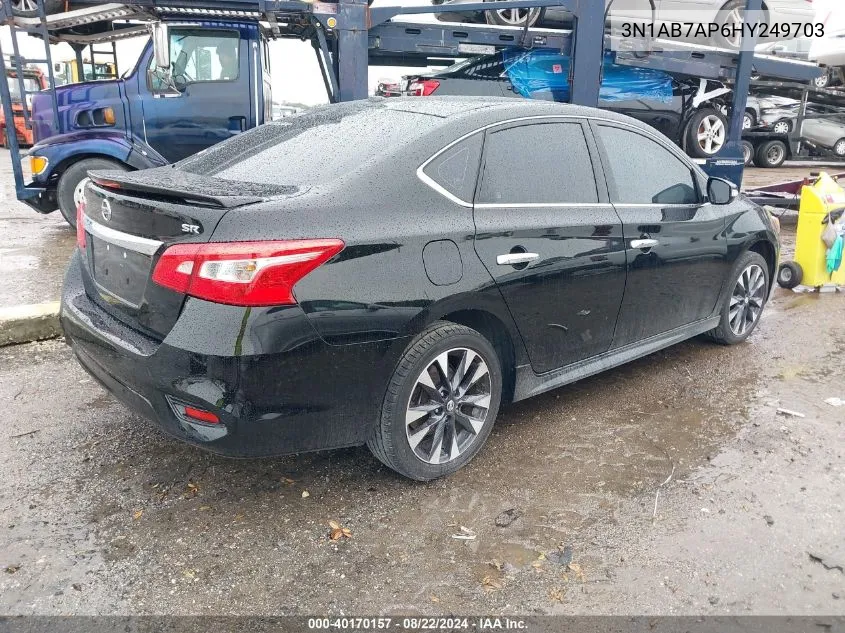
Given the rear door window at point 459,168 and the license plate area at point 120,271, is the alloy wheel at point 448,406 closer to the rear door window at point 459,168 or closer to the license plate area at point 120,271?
the rear door window at point 459,168

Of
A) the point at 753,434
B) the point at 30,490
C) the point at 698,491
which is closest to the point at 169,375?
the point at 30,490

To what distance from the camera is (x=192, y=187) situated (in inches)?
106

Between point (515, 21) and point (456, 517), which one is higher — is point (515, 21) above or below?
above

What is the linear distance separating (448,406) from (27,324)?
3.12 metres

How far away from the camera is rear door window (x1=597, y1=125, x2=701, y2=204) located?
3734 mm

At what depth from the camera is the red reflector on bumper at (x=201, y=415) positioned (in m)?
2.49

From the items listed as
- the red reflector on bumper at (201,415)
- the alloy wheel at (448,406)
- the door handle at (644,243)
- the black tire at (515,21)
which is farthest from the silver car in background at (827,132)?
the red reflector on bumper at (201,415)

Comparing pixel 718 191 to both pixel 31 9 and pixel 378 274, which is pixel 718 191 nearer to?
pixel 378 274

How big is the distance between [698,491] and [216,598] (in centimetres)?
206

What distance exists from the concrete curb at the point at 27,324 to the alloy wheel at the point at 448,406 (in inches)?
111

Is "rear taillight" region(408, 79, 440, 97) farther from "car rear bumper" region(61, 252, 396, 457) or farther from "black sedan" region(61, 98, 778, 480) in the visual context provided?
"car rear bumper" region(61, 252, 396, 457)

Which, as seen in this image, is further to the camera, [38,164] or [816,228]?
[38,164]

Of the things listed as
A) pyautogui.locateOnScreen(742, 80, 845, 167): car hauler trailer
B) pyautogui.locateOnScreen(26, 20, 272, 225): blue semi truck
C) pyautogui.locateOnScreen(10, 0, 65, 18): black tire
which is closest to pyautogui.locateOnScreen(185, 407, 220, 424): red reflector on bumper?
pyautogui.locateOnScreen(26, 20, 272, 225): blue semi truck

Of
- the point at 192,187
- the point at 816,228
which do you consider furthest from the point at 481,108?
the point at 816,228
